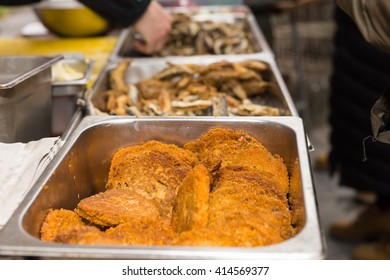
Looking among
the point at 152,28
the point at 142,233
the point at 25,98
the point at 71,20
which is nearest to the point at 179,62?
the point at 152,28

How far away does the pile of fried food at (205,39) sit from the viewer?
118 inches

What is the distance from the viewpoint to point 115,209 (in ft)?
4.34

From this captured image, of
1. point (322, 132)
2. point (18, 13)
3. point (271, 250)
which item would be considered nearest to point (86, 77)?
point (271, 250)

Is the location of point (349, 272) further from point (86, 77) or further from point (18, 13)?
point (18, 13)

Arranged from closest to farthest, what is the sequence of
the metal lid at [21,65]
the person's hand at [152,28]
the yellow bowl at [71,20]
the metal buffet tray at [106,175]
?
the metal buffet tray at [106,175], the metal lid at [21,65], the person's hand at [152,28], the yellow bowl at [71,20]

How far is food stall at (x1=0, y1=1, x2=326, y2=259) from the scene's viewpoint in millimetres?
1124

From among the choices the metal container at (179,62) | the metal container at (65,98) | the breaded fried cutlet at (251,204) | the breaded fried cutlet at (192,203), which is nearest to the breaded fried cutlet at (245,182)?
the breaded fried cutlet at (251,204)

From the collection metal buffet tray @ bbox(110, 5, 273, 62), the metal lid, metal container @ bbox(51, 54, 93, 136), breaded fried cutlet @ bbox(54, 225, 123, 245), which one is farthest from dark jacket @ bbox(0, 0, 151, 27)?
breaded fried cutlet @ bbox(54, 225, 123, 245)

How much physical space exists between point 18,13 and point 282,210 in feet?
14.5

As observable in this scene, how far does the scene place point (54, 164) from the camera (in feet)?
4.74

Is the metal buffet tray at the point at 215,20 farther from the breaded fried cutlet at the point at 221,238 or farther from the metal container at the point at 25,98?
the breaded fried cutlet at the point at 221,238

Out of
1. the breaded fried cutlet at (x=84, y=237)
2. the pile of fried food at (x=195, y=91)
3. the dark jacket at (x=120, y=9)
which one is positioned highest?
the dark jacket at (x=120, y=9)

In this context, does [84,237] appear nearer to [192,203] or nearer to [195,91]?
[192,203]

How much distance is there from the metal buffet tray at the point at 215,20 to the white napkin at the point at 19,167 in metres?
1.23
